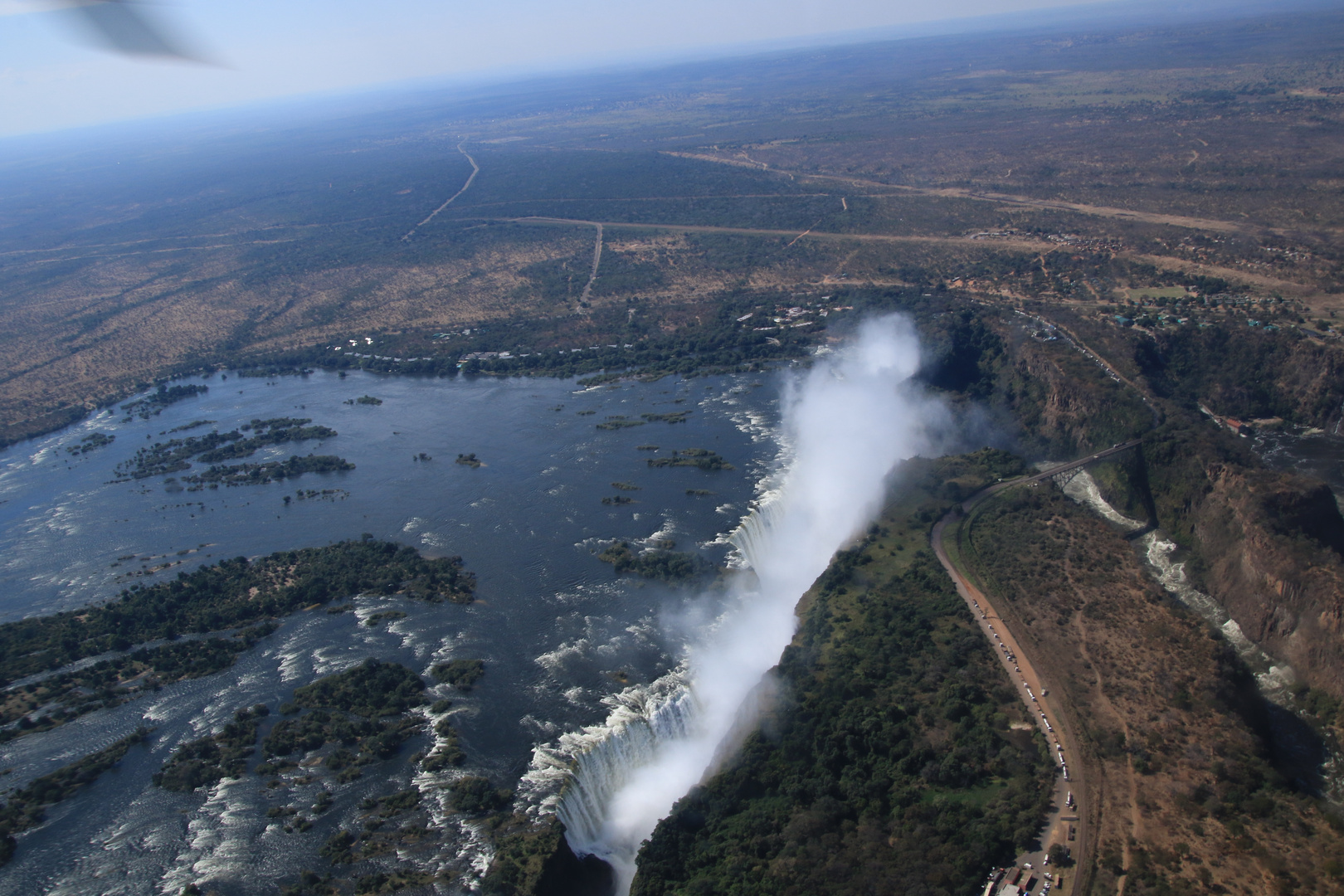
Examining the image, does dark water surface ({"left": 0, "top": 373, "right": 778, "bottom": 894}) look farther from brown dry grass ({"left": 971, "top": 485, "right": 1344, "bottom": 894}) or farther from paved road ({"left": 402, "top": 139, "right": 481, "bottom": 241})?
paved road ({"left": 402, "top": 139, "right": 481, "bottom": 241})

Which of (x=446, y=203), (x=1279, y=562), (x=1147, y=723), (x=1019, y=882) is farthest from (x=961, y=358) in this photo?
(x=446, y=203)

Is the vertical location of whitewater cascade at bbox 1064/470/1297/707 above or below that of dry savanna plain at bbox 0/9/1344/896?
below

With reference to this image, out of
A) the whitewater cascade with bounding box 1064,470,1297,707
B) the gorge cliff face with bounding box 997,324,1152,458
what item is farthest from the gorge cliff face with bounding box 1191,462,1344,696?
the gorge cliff face with bounding box 997,324,1152,458

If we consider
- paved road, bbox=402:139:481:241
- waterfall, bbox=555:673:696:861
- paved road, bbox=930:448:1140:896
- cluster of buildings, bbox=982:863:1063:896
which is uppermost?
paved road, bbox=402:139:481:241

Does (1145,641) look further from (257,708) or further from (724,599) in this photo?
(257,708)

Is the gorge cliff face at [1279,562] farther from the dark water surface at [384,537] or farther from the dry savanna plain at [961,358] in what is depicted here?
the dark water surface at [384,537]

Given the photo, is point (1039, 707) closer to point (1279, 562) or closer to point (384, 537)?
point (1279, 562)
